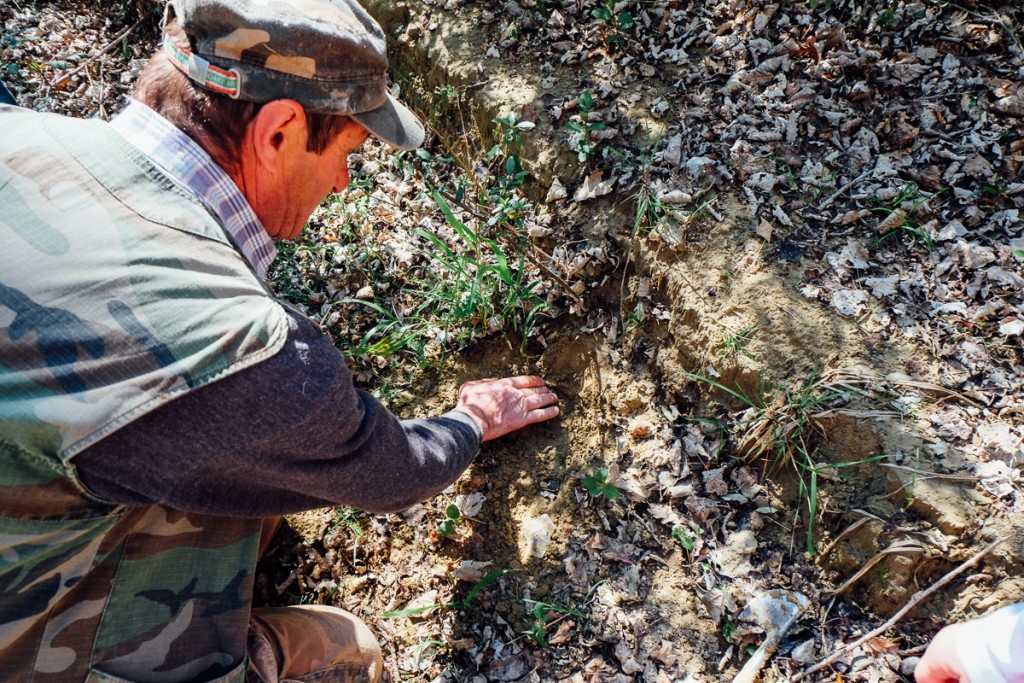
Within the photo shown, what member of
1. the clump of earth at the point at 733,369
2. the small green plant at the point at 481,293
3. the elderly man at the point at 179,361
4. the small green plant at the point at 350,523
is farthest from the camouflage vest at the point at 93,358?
the small green plant at the point at 481,293

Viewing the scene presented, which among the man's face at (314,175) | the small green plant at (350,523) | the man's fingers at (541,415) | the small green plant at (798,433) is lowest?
the small green plant at (350,523)

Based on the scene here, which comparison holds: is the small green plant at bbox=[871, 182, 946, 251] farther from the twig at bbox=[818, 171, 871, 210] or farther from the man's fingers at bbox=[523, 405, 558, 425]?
the man's fingers at bbox=[523, 405, 558, 425]

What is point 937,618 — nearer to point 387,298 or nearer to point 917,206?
point 917,206

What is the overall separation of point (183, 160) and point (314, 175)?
397mm

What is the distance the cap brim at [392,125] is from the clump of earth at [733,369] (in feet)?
3.43

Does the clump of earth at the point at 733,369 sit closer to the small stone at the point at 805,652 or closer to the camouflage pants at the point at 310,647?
the small stone at the point at 805,652

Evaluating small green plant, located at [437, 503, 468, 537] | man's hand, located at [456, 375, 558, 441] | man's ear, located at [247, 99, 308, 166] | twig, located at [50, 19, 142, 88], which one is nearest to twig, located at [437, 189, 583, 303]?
man's hand, located at [456, 375, 558, 441]

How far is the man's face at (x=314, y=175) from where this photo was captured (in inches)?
81.0

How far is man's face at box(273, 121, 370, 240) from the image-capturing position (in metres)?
2.06

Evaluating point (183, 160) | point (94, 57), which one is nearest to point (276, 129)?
point (183, 160)

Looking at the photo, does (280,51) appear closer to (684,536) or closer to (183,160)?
(183,160)

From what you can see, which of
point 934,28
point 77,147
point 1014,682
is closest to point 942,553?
point 1014,682

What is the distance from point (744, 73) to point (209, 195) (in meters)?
2.56

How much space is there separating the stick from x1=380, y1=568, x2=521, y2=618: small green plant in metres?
1.11
